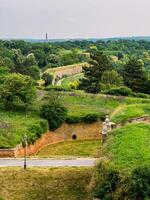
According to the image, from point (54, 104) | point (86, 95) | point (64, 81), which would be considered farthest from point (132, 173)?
point (64, 81)

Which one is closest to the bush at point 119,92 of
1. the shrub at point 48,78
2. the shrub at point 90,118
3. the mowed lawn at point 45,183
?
the shrub at point 90,118

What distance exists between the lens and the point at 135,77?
69.0 metres

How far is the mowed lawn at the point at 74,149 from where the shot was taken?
4041 centimetres

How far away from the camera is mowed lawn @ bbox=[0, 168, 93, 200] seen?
89.2ft

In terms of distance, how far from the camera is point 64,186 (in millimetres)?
27922

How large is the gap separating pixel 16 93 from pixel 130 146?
74.0 ft

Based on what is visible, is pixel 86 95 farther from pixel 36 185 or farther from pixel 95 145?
pixel 36 185

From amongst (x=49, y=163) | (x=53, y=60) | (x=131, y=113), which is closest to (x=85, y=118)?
(x=131, y=113)

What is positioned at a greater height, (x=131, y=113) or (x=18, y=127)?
(x=131, y=113)

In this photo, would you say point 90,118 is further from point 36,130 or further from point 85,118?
point 36,130

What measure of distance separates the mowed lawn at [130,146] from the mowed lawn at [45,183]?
2.52 m

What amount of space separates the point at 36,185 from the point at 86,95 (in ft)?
86.8

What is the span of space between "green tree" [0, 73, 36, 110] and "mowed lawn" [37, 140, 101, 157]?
5394 mm

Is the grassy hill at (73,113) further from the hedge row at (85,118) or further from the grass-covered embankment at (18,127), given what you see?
the hedge row at (85,118)
